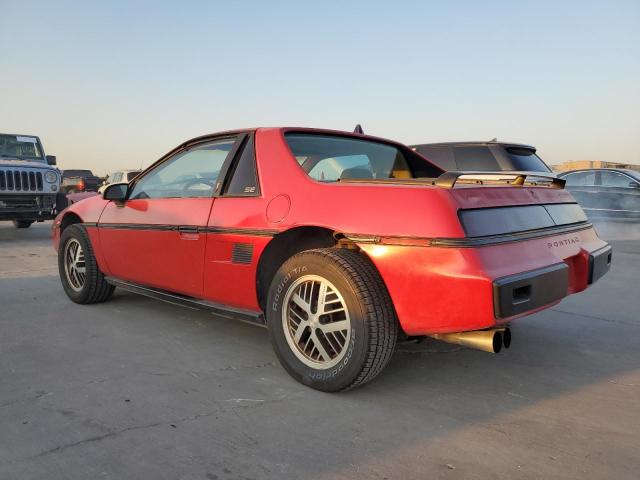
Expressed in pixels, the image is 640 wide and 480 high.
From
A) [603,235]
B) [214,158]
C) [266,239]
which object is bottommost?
[603,235]

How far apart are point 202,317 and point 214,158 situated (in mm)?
1297

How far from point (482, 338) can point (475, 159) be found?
6.31 meters

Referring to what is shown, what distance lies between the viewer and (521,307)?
2.26 m

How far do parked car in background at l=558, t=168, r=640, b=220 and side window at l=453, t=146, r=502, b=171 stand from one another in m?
3.43

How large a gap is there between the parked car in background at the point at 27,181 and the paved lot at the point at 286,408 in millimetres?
6498

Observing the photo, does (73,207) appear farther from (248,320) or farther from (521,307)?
(521,307)

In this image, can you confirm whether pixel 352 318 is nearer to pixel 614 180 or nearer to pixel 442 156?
pixel 442 156

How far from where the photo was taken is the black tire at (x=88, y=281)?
14.1 ft

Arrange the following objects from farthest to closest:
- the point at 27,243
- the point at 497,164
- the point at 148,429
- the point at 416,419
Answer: the point at 27,243, the point at 497,164, the point at 416,419, the point at 148,429

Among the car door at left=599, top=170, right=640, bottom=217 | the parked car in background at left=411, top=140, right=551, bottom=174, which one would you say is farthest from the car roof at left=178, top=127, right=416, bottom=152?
the car door at left=599, top=170, right=640, bottom=217

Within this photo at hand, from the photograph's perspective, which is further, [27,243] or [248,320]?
[27,243]

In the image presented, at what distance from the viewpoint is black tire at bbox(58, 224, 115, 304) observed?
169 inches

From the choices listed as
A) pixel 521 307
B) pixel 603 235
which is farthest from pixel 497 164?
pixel 521 307

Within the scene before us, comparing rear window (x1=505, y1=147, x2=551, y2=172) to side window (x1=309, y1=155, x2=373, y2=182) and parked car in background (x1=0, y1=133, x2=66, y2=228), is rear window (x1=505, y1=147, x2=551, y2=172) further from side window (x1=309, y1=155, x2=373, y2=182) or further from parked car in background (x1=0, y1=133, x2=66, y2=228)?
parked car in background (x1=0, y1=133, x2=66, y2=228)
